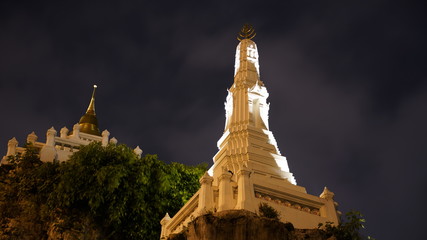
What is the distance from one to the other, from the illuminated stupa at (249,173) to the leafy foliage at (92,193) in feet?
6.79

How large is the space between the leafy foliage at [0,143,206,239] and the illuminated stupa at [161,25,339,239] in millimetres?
2071

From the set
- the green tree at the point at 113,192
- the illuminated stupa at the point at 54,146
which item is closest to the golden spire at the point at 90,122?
the illuminated stupa at the point at 54,146

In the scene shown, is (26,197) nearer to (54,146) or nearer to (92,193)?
(92,193)

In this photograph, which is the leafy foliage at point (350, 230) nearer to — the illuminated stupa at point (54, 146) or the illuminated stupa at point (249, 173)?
the illuminated stupa at point (249, 173)

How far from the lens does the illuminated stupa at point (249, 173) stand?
67.4 feet

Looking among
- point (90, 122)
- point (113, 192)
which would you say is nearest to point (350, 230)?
point (113, 192)

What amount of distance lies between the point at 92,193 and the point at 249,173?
295 inches

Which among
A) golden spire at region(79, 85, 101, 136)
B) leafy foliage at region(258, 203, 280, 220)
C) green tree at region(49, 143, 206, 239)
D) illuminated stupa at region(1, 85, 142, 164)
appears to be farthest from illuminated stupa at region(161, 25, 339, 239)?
golden spire at region(79, 85, 101, 136)

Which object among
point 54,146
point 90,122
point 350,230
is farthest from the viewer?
point 90,122

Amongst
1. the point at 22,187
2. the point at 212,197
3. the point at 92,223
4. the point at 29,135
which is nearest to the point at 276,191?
the point at 212,197

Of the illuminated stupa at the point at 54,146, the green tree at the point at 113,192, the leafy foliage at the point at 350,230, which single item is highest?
the illuminated stupa at the point at 54,146

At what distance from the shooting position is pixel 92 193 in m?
23.3

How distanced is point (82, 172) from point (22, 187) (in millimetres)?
3595

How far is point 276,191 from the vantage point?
69.8 feet
